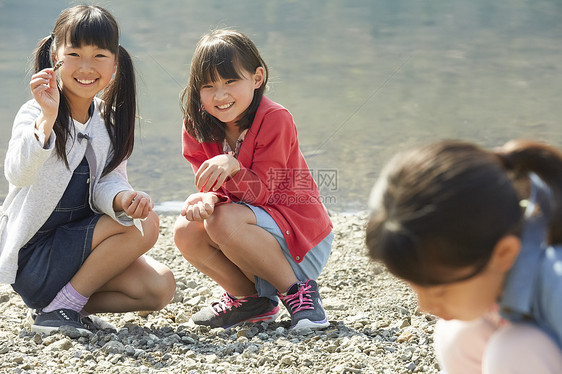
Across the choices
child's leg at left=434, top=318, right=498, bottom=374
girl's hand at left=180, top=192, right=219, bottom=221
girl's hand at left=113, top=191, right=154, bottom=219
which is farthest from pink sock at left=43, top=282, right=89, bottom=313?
child's leg at left=434, top=318, right=498, bottom=374

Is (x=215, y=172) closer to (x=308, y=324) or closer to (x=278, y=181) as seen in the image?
(x=278, y=181)

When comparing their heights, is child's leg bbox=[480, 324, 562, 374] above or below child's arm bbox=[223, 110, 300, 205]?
above

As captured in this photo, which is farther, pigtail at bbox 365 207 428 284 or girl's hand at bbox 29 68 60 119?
girl's hand at bbox 29 68 60 119

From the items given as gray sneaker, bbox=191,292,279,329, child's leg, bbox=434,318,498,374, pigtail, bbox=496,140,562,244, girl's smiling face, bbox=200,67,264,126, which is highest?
pigtail, bbox=496,140,562,244

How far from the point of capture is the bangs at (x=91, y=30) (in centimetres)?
242

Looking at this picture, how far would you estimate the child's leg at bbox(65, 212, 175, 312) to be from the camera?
8.17 feet

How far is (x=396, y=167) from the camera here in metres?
1.30

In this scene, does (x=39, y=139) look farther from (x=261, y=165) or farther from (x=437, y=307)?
(x=437, y=307)

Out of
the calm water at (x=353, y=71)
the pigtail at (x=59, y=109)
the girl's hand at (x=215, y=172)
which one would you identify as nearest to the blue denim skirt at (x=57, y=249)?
the pigtail at (x=59, y=109)

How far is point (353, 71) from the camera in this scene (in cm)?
879

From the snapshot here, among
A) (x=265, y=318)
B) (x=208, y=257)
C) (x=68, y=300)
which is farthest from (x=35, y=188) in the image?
(x=265, y=318)

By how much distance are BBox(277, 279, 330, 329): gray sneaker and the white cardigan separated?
1.99ft

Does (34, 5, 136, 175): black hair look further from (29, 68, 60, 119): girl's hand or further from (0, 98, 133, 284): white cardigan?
(29, 68, 60, 119): girl's hand

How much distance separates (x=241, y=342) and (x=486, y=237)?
4.06 feet
